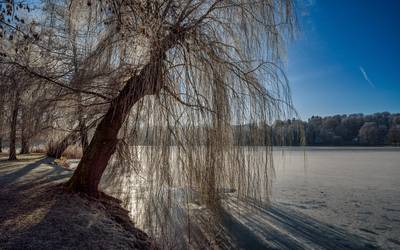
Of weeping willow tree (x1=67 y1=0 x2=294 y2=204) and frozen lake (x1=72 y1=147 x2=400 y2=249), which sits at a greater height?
weeping willow tree (x1=67 y1=0 x2=294 y2=204)

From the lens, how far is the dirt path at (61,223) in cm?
196

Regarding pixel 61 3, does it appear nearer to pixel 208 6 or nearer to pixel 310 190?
pixel 208 6

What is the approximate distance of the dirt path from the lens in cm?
196

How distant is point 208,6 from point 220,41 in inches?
14.2

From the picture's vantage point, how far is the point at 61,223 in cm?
232

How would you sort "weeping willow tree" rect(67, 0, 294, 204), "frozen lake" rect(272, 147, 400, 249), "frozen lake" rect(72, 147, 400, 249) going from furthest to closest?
"frozen lake" rect(272, 147, 400, 249) → "frozen lake" rect(72, 147, 400, 249) → "weeping willow tree" rect(67, 0, 294, 204)

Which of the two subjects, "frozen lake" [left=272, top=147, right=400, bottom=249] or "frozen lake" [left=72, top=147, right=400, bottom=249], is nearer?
"frozen lake" [left=72, top=147, right=400, bottom=249]

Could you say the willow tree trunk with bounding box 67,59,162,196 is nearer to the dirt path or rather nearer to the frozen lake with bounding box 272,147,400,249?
the dirt path

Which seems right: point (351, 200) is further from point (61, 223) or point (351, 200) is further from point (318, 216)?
point (61, 223)

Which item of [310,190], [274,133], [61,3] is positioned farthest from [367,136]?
[61,3]

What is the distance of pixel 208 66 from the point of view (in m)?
2.06

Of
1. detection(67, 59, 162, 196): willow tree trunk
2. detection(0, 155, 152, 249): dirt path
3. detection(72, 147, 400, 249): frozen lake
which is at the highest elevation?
detection(67, 59, 162, 196): willow tree trunk

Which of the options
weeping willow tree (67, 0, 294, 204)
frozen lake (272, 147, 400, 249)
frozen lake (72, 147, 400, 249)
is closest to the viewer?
weeping willow tree (67, 0, 294, 204)

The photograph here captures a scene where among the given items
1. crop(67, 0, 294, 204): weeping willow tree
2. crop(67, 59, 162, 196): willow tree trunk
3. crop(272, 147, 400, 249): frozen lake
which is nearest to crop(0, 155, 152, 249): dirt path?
crop(67, 59, 162, 196): willow tree trunk
